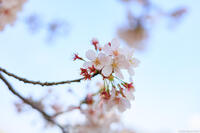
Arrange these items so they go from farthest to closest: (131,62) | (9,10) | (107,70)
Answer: (9,10) < (131,62) < (107,70)

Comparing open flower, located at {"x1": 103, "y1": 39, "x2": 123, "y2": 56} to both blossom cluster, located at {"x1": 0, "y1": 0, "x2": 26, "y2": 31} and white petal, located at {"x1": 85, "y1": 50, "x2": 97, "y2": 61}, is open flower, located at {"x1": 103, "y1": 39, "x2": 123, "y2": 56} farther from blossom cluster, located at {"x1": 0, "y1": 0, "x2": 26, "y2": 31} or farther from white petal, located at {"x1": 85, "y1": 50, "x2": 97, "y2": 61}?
blossom cluster, located at {"x1": 0, "y1": 0, "x2": 26, "y2": 31}

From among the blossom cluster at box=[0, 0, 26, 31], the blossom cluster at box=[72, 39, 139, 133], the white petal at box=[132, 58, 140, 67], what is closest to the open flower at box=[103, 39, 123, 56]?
the blossom cluster at box=[72, 39, 139, 133]

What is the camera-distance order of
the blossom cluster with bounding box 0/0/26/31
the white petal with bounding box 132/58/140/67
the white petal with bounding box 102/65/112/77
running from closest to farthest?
the white petal with bounding box 102/65/112/77, the white petal with bounding box 132/58/140/67, the blossom cluster with bounding box 0/0/26/31

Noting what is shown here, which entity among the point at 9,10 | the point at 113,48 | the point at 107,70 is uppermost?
the point at 9,10

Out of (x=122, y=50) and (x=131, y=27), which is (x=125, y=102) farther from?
(x=131, y=27)

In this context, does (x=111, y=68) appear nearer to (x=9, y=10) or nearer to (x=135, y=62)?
(x=135, y=62)

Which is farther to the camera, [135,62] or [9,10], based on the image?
[9,10]

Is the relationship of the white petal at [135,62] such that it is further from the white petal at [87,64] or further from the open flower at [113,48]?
the white petal at [87,64]

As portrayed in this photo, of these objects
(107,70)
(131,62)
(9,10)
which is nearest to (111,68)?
(107,70)
